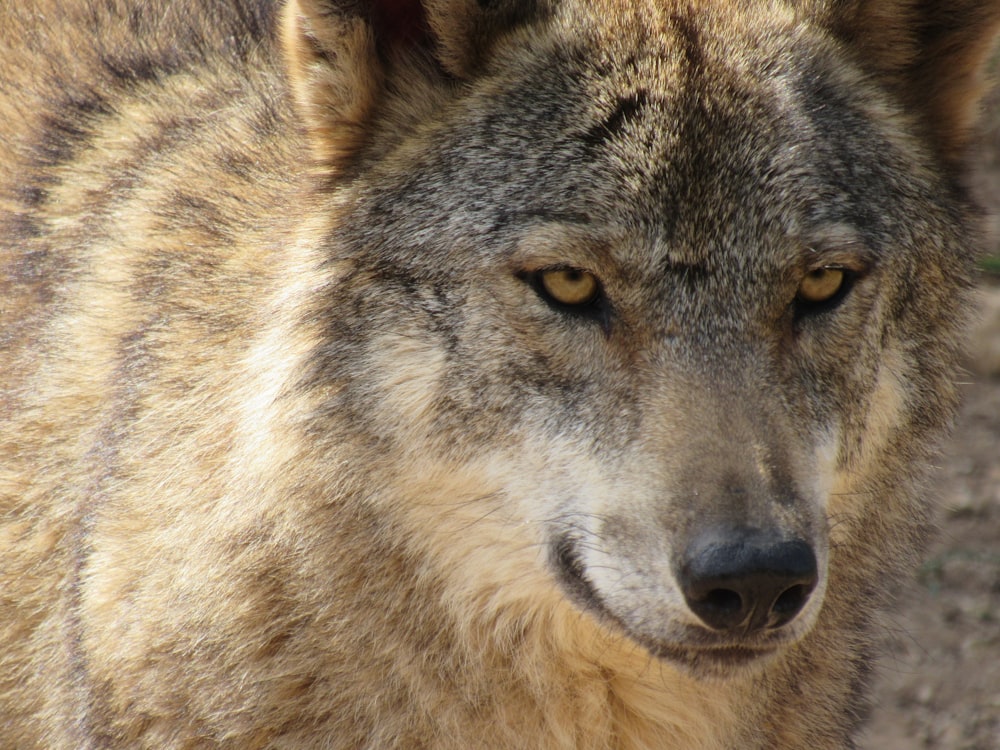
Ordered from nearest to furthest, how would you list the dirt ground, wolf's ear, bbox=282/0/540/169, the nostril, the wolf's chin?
the nostril < the wolf's chin < wolf's ear, bbox=282/0/540/169 < the dirt ground

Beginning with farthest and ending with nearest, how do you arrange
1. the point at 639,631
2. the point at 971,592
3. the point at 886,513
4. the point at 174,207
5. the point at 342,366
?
the point at 971,592
the point at 174,207
the point at 886,513
the point at 342,366
the point at 639,631

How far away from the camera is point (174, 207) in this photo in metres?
3.97

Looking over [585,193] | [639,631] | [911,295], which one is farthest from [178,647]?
[911,295]

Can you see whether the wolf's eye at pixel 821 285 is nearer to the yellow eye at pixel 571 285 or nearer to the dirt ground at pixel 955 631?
the yellow eye at pixel 571 285

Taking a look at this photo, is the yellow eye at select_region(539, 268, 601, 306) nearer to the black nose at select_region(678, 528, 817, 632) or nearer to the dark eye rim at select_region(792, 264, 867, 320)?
the dark eye rim at select_region(792, 264, 867, 320)

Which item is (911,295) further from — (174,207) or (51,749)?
(51,749)

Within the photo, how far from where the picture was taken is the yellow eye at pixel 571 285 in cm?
308

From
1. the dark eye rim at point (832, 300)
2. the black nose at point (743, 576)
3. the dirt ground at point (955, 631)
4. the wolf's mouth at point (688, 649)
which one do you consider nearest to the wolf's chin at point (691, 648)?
the wolf's mouth at point (688, 649)

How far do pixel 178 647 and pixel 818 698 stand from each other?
5.81 ft

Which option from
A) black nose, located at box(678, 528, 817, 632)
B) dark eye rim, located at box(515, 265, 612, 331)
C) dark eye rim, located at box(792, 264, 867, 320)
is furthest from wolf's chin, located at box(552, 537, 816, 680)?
dark eye rim, located at box(792, 264, 867, 320)

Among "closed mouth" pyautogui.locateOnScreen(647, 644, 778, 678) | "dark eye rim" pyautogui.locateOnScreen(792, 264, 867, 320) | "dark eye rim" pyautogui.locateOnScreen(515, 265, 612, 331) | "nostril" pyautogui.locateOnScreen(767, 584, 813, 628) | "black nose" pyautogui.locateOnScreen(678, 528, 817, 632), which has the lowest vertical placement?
"closed mouth" pyautogui.locateOnScreen(647, 644, 778, 678)

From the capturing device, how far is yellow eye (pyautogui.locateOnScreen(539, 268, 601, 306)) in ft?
10.1

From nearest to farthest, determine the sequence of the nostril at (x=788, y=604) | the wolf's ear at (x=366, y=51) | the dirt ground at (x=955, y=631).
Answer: the nostril at (x=788, y=604) < the wolf's ear at (x=366, y=51) < the dirt ground at (x=955, y=631)

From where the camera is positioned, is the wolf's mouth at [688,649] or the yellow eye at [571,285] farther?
the yellow eye at [571,285]
